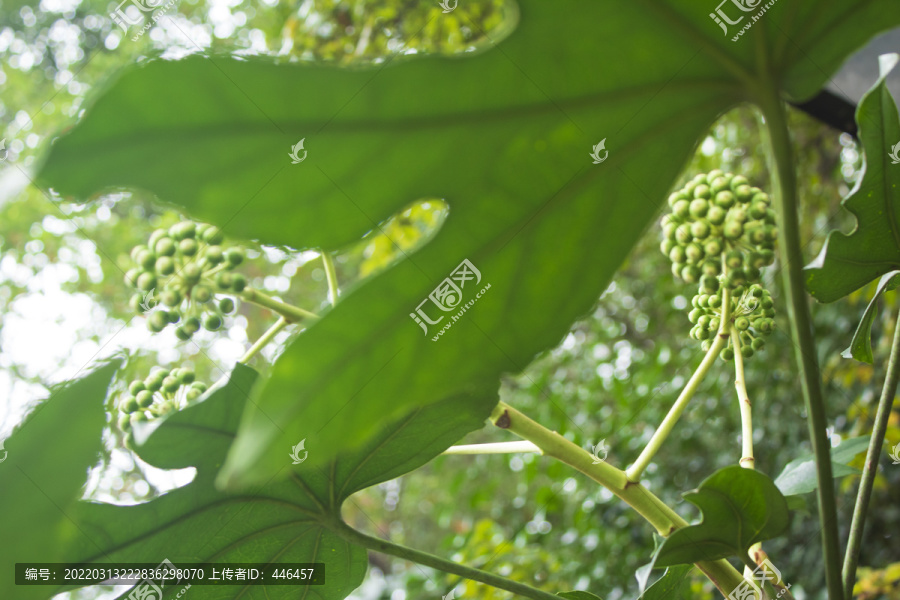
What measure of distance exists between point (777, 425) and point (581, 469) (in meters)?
1.38

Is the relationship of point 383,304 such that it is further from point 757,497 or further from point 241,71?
point 757,497

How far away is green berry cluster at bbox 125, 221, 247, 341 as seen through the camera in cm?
37

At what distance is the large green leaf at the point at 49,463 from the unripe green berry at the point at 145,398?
0.45ft

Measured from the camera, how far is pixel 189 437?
1.20 ft

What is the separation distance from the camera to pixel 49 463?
0.85ft

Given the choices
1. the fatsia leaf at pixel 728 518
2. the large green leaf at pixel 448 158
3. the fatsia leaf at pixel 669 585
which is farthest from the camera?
the fatsia leaf at pixel 669 585

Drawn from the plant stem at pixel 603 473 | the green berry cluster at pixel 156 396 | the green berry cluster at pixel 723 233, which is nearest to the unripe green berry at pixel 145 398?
the green berry cluster at pixel 156 396

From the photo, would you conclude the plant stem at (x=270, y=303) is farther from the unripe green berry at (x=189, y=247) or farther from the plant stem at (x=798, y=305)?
the plant stem at (x=798, y=305)

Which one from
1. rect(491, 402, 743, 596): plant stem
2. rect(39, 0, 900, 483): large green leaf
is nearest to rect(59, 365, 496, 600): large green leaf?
rect(491, 402, 743, 596): plant stem

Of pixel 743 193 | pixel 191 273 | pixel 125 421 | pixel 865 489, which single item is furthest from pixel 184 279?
pixel 865 489

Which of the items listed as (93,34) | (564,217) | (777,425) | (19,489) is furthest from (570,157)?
(93,34)

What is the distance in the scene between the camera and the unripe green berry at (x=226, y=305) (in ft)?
1.28

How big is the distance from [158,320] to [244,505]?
12 centimetres

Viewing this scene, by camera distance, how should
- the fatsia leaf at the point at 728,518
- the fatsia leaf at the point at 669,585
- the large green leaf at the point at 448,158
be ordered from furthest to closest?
the fatsia leaf at the point at 669,585 → the fatsia leaf at the point at 728,518 → the large green leaf at the point at 448,158
